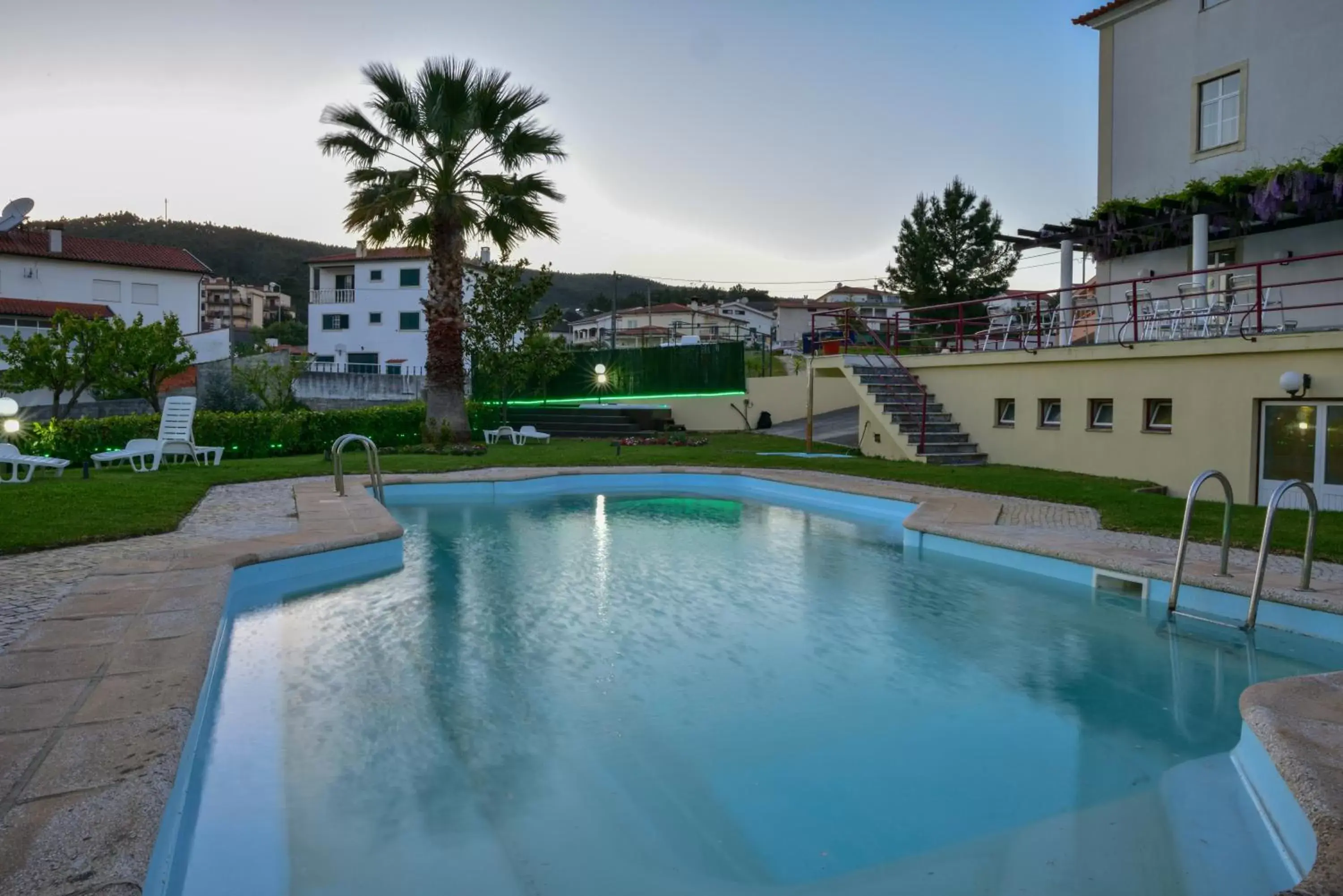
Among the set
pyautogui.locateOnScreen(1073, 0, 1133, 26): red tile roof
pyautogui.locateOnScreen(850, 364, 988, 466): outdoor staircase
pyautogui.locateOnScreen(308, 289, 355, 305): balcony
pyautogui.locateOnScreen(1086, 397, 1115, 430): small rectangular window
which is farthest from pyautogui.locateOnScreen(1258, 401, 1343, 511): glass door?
pyautogui.locateOnScreen(308, 289, 355, 305): balcony

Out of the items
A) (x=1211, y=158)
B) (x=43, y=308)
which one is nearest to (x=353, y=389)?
(x=43, y=308)

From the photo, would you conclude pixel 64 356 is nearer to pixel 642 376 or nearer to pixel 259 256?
pixel 642 376

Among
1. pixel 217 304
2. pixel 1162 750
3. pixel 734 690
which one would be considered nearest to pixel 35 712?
pixel 734 690

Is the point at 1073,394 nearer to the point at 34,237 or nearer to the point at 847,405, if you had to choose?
the point at 847,405

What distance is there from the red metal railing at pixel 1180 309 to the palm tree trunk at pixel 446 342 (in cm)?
773

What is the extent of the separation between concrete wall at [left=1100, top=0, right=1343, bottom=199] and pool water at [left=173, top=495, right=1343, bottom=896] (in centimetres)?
1174

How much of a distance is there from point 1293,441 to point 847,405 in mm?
13565

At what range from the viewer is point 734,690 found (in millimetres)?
5594

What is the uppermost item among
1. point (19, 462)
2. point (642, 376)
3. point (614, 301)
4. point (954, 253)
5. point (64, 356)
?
point (954, 253)

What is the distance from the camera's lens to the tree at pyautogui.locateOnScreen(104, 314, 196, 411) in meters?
23.7

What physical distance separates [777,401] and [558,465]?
10326 millimetres

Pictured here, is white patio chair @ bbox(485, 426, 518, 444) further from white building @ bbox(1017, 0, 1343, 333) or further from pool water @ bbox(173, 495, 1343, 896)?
pool water @ bbox(173, 495, 1343, 896)

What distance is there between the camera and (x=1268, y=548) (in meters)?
6.30

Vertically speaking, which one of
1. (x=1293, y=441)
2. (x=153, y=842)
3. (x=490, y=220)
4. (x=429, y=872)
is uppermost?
(x=490, y=220)
